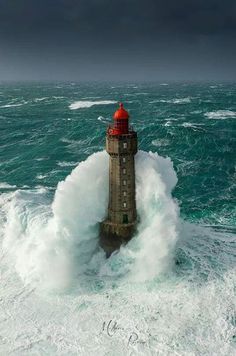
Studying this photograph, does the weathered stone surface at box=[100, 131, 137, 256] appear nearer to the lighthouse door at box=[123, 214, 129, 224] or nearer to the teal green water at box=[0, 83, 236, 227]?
the lighthouse door at box=[123, 214, 129, 224]

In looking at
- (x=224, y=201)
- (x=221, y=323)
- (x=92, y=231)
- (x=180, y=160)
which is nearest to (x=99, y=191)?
(x=92, y=231)

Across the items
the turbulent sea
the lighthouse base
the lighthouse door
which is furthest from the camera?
the lighthouse base

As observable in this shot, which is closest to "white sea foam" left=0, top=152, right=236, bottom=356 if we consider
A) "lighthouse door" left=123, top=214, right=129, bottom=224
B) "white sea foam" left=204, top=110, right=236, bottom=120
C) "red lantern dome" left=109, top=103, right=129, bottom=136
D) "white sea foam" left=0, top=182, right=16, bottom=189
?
"lighthouse door" left=123, top=214, right=129, bottom=224

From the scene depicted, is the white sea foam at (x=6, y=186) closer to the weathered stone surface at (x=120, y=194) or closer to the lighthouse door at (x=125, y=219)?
the weathered stone surface at (x=120, y=194)

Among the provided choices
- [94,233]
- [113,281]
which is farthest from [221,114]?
[113,281]

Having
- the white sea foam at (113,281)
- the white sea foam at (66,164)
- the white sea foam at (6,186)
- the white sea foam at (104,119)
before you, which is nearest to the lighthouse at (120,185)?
the white sea foam at (113,281)

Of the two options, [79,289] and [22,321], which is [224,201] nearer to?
[79,289]
